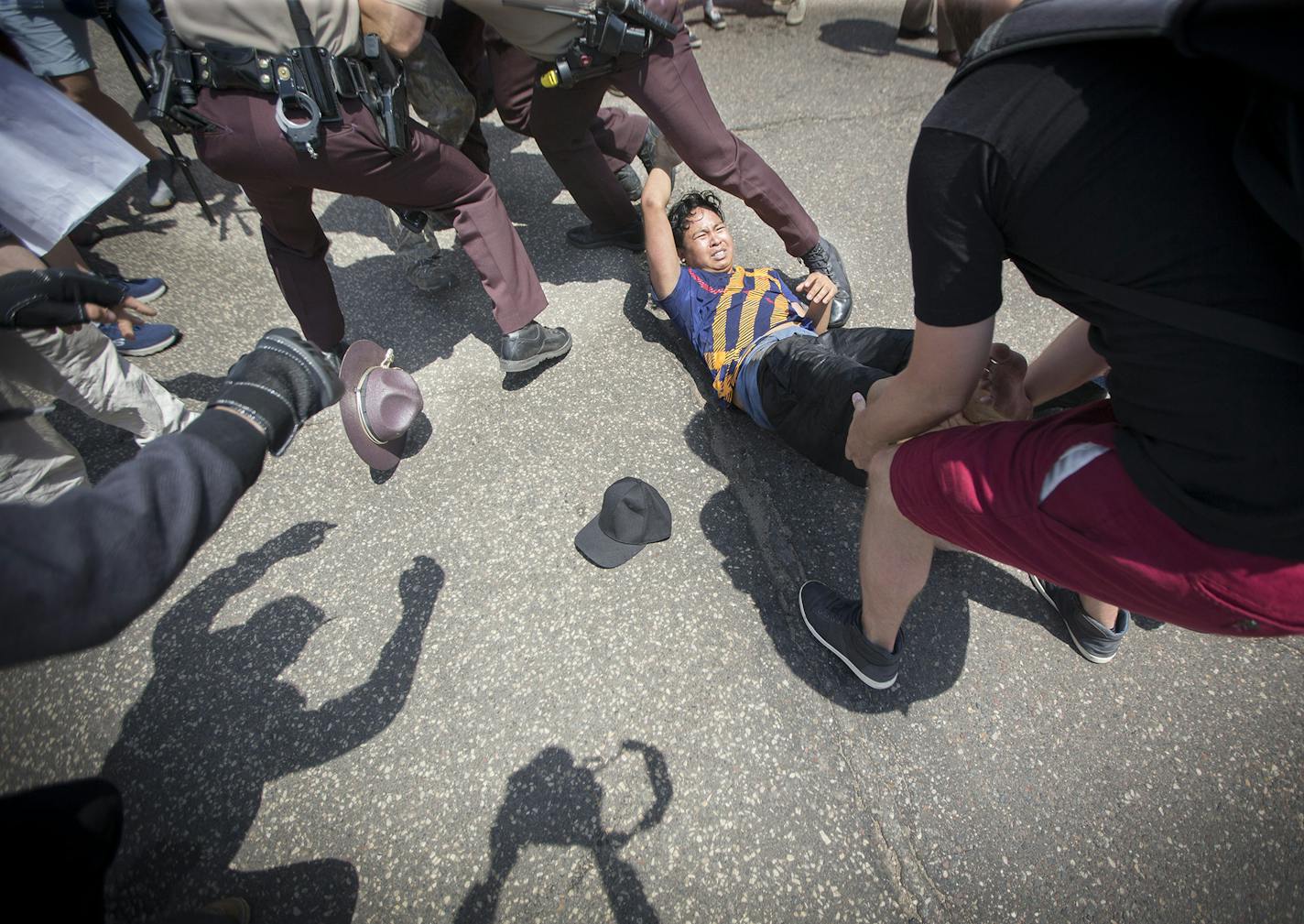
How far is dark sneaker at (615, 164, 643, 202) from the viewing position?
125 inches

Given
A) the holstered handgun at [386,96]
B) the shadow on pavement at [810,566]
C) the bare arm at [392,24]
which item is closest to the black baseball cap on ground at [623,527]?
the shadow on pavement at [810,566]

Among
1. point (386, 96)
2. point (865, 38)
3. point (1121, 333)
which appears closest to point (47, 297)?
point (386, 96)

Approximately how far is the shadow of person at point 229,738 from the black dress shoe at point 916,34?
5.31m

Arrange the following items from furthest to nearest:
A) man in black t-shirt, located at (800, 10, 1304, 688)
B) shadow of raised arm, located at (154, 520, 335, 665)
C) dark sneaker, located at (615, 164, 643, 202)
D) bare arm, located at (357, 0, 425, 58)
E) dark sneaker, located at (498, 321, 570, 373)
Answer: dark sneaker, located at (615, 164, 643, 202) → dark sneaker, located at (498, 321, 570, 373) → shadow of raised arm, located at (154, 520, 335, 665) → bare arm, located at (357, 0, 425, 58) → man in black t-shirt, located at (800, 10, 1304, 688)

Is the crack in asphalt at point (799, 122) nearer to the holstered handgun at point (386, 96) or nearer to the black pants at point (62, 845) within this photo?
the holstered handgun at point (386, 96)

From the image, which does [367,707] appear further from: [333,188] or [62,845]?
[333,188]

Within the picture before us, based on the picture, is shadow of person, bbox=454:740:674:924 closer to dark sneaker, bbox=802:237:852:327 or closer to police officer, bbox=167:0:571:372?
police officer, bbox=167:0:571:372

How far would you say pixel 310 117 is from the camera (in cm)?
167

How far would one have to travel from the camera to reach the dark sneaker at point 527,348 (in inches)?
90.7

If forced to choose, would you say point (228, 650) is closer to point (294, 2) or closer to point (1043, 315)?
point (294, 2)

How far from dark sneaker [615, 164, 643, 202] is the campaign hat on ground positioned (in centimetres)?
170

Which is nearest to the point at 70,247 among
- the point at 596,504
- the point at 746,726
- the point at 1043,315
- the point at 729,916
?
the point at 596,504

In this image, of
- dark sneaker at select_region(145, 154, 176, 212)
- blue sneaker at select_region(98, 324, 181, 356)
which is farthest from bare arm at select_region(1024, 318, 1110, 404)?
dark sneaker at select_region(145, 154, 176, 212)

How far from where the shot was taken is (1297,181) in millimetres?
629
